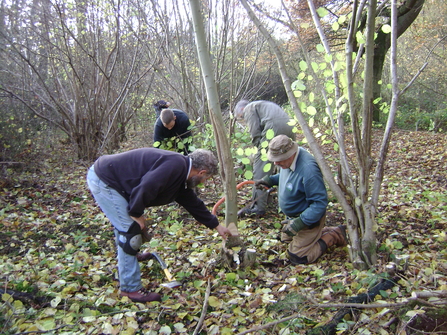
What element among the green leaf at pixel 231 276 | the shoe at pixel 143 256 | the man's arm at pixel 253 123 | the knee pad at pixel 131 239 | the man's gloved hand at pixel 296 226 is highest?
the man's arm at pixel 253 123

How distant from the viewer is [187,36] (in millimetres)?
7270

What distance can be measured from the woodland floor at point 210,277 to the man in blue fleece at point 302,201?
133 mm

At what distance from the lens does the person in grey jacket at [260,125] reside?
4371 mm

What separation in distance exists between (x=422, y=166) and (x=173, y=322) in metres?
5.76

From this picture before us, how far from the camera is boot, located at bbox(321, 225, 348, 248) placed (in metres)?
3.26

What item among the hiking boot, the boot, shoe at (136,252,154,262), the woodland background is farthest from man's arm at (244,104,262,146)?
shoe at (136,252,154,262)

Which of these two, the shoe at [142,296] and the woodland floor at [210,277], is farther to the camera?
the shoe at [142,296]

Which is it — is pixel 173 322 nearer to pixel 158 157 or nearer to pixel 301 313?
pixel 301 313

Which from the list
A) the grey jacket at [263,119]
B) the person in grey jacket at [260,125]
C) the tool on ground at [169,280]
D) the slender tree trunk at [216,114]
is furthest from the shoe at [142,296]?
the grey jacket at [263,119]

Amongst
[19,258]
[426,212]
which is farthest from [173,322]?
[426,212]

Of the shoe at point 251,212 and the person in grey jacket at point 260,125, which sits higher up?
the person in grey jacket at point 260,125

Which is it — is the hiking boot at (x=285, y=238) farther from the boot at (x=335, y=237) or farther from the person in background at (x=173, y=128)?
the person in background at (x=173, y=128)

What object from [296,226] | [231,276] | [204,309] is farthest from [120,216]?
[296,226]

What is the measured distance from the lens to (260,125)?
15.0 feet
